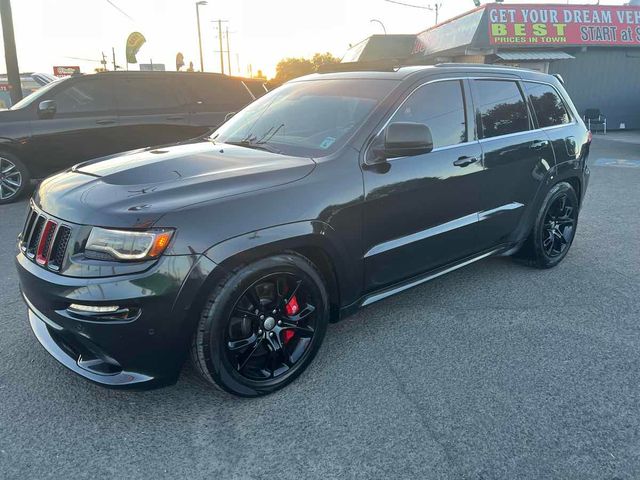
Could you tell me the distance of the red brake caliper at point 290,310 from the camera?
9.34ft

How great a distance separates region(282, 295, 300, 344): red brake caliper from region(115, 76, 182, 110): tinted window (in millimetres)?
5793

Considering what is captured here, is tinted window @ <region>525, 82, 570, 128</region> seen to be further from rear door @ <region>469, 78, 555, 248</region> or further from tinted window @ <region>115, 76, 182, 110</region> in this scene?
tinted window @ <region>115, 76, 182, 110</region>

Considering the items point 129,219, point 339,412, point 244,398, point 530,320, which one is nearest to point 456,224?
point 530,320

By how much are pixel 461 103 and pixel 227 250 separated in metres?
2.23

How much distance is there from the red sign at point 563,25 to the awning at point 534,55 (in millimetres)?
319

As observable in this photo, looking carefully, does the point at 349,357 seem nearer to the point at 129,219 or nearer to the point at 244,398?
the point at 244,398

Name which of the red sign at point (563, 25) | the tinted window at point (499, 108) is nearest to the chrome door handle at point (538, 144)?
the tinted window at point (499, 108)

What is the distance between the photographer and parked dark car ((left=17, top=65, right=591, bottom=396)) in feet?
7.75

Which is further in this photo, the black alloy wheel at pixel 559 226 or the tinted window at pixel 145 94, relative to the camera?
the tinted window at pixel 145 94

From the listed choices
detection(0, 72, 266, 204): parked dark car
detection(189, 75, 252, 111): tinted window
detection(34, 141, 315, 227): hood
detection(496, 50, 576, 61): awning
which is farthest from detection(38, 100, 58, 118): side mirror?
detection(496, 50, 576, 61): awning

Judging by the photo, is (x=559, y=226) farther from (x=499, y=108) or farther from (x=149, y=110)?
(x=149, y=110)

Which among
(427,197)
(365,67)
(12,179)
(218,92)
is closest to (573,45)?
(218,92)

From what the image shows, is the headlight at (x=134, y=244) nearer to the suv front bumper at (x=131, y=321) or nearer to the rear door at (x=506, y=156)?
the suv front bumper at (x=131, y=321)

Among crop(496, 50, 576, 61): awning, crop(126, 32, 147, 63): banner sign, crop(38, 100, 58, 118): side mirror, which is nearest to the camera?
crop(38, 100, 58, 118): side mirror
